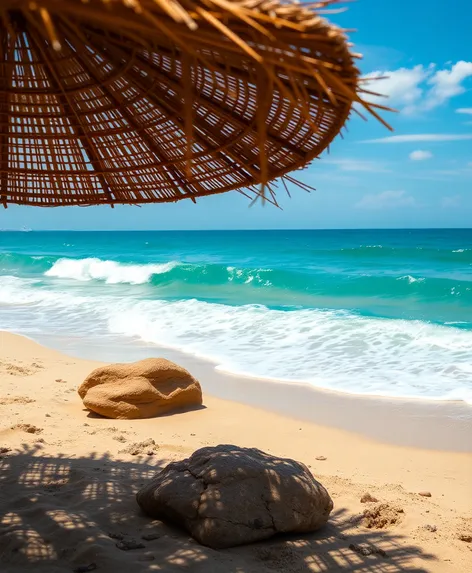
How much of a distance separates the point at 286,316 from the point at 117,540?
8708mm

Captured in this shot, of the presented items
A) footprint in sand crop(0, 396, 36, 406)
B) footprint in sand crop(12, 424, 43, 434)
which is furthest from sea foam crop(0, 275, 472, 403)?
footprint in sand crop(12, 424, 43, 434)

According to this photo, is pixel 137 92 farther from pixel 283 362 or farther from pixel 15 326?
pixel 15 326

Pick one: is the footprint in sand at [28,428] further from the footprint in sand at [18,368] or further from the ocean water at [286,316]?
the ocean water at [286,316]

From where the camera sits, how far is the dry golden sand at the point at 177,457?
2.59m

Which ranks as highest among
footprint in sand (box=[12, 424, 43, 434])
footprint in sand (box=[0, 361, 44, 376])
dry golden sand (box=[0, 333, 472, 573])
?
dry golden sand (box=[0, 333, 472, 573])

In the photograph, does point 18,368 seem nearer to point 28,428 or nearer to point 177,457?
point 28,428

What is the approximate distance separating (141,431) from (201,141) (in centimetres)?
257

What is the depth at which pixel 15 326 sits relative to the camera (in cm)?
1010

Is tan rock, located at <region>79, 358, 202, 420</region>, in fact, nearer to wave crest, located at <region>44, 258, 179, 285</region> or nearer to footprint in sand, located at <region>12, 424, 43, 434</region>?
footprint in sand, located at <region>12, 424, 43, 434</region>

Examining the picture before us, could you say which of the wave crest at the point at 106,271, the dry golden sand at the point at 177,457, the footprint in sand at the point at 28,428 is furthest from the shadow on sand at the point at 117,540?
the wave crest at the point at 106,271

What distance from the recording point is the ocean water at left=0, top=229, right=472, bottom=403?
7.21 metres

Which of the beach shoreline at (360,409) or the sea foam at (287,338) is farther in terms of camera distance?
the sea foam at (287,338)

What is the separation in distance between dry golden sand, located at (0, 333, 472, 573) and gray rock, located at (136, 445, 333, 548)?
66 millimetres

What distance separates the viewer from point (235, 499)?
2789 mm
